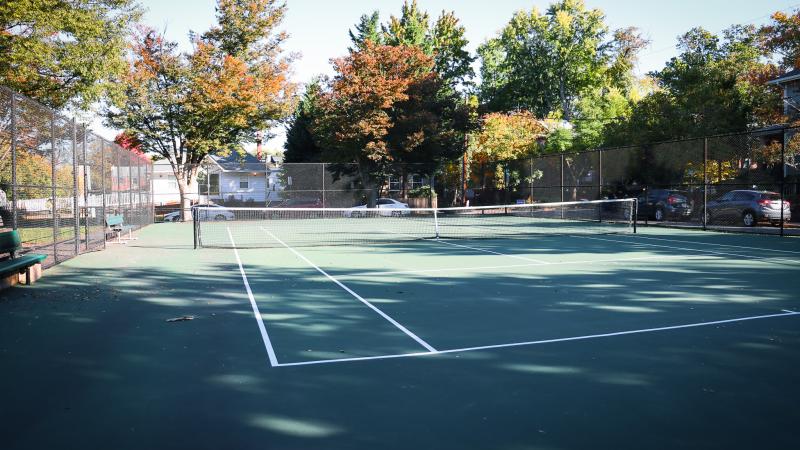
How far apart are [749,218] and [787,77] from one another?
37.4 ft

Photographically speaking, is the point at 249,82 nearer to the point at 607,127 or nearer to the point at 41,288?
the point at 607,127

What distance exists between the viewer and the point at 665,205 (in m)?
27.0

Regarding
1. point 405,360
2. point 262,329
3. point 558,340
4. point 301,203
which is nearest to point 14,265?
point 262,329

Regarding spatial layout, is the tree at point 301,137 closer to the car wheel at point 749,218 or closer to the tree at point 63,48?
the tree at point 63,48

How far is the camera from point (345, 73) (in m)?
38.3

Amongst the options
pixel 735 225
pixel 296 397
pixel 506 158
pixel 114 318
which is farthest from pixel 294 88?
pixel 296 397

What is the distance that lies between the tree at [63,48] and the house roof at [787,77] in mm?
31057

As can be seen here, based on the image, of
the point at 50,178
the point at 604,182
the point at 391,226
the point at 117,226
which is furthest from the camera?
the point at 604,182

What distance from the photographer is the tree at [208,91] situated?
115 feet

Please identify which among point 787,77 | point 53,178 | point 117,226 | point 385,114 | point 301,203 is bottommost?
point 117,226

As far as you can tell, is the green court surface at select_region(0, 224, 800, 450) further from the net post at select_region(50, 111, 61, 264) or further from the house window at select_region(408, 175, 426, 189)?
the house window at select_region(408, 175, 426, 189)

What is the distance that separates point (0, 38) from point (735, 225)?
94.0 ft

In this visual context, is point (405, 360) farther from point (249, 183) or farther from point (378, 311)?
point (249, 183)

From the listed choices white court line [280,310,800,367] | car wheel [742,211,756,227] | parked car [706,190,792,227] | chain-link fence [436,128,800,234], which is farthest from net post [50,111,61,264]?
car wheel [742,211,756,227]
